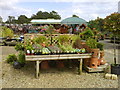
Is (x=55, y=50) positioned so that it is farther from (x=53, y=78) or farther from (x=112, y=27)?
(x=112, y=27)

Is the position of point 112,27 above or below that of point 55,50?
above

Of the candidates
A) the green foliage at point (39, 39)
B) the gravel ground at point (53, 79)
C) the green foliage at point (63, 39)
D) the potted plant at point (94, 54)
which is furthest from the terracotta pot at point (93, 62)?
the green foliage at point (39, 39)

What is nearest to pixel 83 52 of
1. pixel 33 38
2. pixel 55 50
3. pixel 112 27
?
pixel 55 50

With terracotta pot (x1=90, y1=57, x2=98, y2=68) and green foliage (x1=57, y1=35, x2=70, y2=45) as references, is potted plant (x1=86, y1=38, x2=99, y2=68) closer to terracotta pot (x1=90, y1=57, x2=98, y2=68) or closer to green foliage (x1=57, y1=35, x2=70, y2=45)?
terracotta pot (x1=90, y1=57, x2=98, y2=68)

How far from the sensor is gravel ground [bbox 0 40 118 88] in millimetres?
3879

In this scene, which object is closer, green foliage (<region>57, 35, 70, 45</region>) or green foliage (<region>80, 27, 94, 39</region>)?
green foliage (<region>57, 35, 70, 45</region>)

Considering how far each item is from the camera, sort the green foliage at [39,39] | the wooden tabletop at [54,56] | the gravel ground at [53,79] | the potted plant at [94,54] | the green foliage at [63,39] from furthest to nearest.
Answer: the green foliage at [63,39] < the green foliage at [39,39] < the potted plant at [94,54] < the wooden tabletop at [54,56] < the gravel ground at [53,79]

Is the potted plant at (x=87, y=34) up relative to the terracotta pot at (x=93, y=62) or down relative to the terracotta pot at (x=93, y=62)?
up

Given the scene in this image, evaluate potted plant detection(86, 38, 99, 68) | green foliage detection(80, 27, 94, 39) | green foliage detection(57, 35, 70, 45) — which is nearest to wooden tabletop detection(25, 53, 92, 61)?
potted plant detection(86, 38, 99, 68)

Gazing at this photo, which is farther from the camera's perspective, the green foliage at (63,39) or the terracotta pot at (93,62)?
the green foliage at (63,39)

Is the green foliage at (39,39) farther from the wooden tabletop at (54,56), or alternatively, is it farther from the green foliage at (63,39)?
the wooden tabletop at (54,56)

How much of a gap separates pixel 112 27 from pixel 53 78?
93.3 inches

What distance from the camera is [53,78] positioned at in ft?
14.4

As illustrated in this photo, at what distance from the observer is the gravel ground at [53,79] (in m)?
3.88
